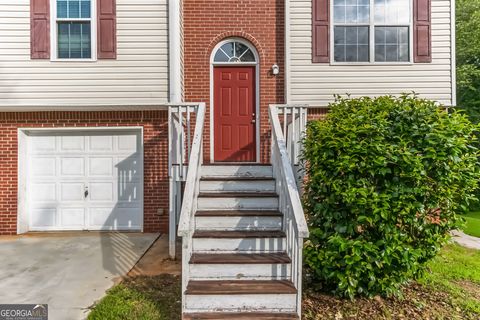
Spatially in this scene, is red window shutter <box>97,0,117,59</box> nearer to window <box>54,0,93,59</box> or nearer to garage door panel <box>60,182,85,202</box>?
window <box>54,0,93,59</box>

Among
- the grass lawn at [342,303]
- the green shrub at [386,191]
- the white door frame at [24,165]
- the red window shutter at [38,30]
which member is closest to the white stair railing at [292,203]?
the green shrub at [386,191]

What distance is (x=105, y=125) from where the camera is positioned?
22.0 ft

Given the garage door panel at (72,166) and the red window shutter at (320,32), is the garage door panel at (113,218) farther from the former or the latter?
the red window shutter at (320,32)

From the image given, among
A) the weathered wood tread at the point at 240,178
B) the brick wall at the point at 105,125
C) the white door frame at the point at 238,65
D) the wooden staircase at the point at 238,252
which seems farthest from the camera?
the white door frame at the point at 238,65

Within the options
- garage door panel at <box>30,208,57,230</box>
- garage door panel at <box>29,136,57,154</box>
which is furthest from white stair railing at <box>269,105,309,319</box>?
garage door panel at <box>30,208,57,230</box>

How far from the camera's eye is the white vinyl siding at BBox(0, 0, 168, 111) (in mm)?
6266

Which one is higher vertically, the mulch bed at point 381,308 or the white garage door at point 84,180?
the white garage door at point 84,180

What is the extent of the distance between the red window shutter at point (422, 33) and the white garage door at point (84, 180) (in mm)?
6043

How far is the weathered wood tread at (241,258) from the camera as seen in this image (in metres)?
3.60

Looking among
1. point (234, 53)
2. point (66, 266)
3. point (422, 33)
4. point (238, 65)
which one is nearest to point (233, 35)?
point (234, 53)

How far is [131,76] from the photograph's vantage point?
20.8ft

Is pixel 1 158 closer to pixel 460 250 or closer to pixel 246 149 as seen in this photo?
pixel 246 149

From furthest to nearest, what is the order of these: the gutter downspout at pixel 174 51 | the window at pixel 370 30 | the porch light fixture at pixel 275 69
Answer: the porch light fixture at pixel 275 69, the window at pixel 370 30, the gutter downspout at pixel 174 51

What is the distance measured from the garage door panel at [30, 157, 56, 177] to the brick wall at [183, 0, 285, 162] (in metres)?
3.18
